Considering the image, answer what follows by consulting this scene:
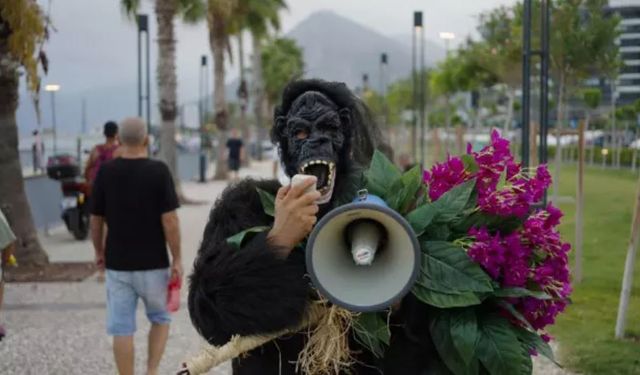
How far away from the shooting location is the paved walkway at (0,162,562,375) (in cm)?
702

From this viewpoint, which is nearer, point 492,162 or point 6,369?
point 492,162

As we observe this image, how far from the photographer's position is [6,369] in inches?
275

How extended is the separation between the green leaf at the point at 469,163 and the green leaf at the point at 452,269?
0.29 m

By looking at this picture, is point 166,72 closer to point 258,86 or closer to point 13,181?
point 13,181

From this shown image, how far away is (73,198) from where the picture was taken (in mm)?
14516

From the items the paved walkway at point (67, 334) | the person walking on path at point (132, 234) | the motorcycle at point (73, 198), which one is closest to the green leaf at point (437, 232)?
the person walking on path at point (132, 234)

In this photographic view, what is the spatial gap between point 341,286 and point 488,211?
1.48 feet

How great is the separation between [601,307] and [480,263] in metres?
6.81

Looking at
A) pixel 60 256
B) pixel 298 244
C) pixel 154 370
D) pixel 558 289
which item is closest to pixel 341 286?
pixel 298 244

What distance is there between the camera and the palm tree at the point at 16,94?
35.2ft

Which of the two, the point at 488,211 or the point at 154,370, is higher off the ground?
the point at 488,211

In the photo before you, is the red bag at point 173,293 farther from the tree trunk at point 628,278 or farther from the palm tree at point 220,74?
the palm tree at point 220,74

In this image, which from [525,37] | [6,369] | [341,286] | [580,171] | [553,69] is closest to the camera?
[341,286]

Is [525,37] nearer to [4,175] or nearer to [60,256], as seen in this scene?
[4,175]
